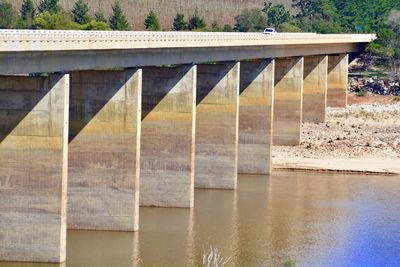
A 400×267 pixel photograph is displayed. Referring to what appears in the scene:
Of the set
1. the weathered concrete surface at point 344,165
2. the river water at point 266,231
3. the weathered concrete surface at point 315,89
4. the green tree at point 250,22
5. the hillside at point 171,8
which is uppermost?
the hillside at point 171,8

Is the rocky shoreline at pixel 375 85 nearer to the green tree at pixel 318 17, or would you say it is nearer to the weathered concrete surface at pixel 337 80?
the weathered concrete surface at pixel 337 80

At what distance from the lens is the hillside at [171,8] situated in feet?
493

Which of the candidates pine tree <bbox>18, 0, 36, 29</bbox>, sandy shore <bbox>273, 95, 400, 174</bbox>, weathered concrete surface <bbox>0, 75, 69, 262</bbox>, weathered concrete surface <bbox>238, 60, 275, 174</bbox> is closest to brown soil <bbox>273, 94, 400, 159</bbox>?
sandy shore <bbox>273, 95, 400, 174</bbox>

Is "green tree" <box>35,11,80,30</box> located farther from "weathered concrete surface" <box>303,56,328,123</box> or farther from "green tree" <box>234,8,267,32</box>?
"green tree" <box>234,8,267,32</box>

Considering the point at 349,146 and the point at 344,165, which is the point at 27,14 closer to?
the point at 349,146

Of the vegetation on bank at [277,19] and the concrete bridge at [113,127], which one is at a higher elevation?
the vegetation on bank at [277,19]

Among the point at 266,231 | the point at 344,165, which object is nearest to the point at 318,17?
the point at 344,165

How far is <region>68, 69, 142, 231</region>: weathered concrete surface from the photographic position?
153 ft

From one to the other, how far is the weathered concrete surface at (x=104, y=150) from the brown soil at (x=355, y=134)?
23182 millimetres

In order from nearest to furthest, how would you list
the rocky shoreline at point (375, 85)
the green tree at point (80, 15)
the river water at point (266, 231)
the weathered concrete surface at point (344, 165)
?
1. the river water at point (266, 231)
2. the weathered concrete surface at point (344, 165)
3. the rocky shoreline at point (375, 85)
4. the green tree at point (80, 15)

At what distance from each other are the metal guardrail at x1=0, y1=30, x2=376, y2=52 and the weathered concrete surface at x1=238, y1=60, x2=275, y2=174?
184cm

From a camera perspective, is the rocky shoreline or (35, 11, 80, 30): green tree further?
the rocky shoreline

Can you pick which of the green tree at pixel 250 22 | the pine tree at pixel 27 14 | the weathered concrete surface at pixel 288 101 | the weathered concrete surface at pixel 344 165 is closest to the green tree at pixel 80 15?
the pine tree at pixel 27 14

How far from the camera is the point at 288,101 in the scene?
2955 inches
